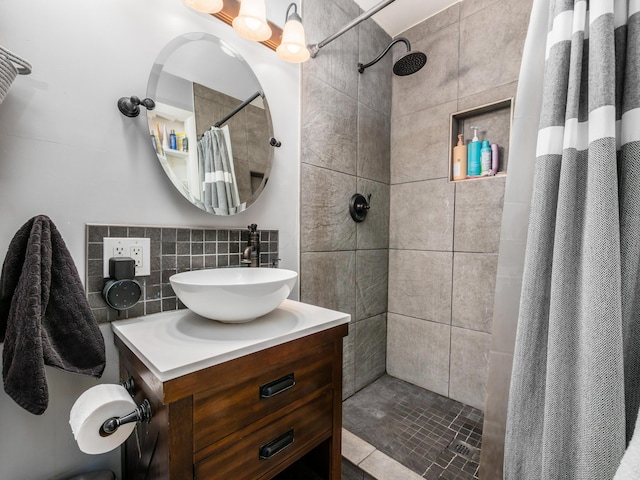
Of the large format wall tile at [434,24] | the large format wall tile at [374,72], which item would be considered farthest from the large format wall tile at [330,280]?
the large format wall tile at [434,24]

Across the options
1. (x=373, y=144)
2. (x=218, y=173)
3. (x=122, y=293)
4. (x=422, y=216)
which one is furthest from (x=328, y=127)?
(x=122, y=293)

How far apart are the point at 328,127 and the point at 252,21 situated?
0.62 meters

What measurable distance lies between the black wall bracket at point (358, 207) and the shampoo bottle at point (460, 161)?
55 cm

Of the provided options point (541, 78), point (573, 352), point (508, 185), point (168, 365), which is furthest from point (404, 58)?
point (168, 365)

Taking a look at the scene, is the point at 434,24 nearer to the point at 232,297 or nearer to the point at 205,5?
the point at 205,5

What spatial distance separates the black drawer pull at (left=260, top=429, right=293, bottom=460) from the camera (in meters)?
0.74

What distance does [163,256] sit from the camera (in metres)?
0.97

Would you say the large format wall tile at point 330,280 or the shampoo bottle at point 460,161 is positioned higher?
the shampoo bottle at point 460,161

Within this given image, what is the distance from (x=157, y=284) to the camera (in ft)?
3.13

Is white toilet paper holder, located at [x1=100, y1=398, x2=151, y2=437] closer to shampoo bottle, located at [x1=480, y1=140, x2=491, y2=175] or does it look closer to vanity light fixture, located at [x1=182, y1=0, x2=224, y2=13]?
vanity light fixture, located at [x1=182, y1=0, x2=224, y2=13]

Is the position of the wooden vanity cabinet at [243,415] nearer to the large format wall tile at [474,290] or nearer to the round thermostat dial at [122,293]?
the round thermostat dial at [122,293]

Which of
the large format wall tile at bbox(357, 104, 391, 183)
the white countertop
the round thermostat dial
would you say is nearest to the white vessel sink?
the white countertop

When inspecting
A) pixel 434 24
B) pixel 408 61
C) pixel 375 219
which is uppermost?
pixel 434 24

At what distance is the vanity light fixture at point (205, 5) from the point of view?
0.95 m
